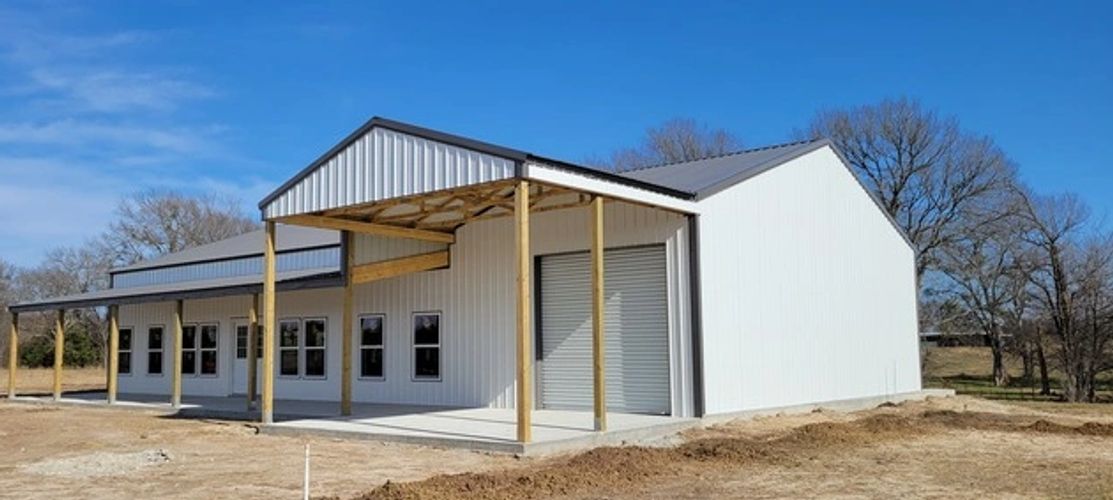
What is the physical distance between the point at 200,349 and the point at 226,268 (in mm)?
2372

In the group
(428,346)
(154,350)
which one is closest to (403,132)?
(428,346)

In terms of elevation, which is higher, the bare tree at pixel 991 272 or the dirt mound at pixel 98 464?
the bare tree at pixel 991 272

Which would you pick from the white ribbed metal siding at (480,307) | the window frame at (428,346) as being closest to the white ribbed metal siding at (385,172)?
the white ribbed metal siding at (480,307)

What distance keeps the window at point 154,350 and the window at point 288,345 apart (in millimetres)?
5790

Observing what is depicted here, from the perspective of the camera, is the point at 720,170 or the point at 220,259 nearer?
the point at 720,170

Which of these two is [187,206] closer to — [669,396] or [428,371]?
[428,371]

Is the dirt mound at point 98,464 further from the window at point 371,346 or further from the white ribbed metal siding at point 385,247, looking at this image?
the window at point 371,346

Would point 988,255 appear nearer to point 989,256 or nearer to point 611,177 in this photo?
point 989,256

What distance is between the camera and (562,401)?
17.1 meters

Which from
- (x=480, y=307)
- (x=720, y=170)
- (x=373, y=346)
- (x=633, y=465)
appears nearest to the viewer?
(x=633, y=465)

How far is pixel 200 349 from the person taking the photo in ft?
83.0

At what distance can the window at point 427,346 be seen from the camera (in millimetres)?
19094

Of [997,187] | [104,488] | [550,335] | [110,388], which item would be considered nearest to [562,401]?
[550,335]

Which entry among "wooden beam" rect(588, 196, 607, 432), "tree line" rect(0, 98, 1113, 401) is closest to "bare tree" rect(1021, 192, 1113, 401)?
"tree line" rect(0, 98, 1113, 401)
